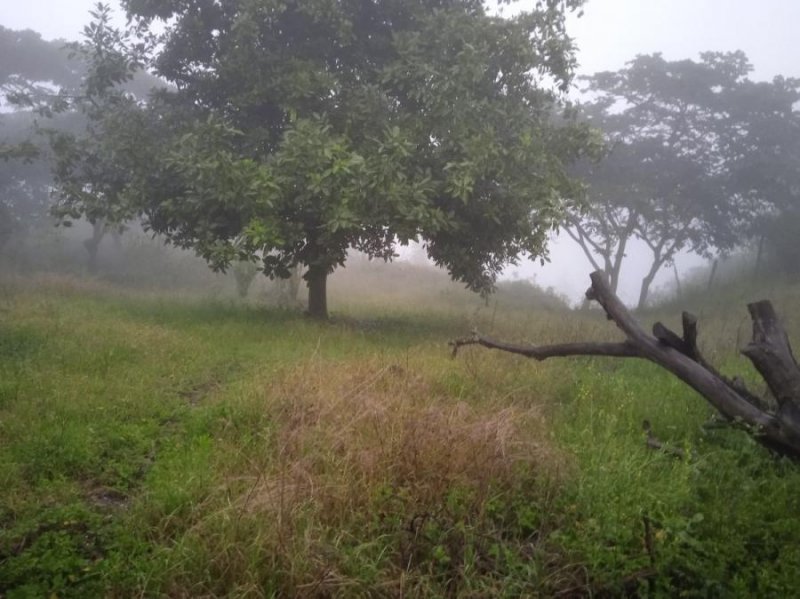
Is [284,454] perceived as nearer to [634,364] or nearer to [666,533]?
[666,533]

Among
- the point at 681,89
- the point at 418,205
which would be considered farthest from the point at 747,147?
the point at 418,205

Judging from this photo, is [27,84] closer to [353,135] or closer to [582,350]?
[353,135]

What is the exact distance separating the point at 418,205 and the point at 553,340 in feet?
9.08

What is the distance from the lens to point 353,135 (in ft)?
32.6

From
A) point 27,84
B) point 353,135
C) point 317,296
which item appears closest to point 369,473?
point 353,135

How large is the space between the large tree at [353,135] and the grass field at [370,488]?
327cm

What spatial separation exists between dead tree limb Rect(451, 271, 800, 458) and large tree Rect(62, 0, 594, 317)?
3756mm

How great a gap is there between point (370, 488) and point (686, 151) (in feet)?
69.5

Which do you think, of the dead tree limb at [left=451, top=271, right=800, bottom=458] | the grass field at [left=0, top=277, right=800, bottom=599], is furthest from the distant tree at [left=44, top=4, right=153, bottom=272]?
the dead tree limb at [left=451, top=271, right=800, bottom=458]

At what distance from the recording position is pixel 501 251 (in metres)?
10.5

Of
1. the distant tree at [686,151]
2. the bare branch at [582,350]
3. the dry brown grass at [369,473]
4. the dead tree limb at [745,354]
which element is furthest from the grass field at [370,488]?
the distant tree at [686,151]

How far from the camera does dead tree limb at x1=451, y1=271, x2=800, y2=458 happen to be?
14.7 feet

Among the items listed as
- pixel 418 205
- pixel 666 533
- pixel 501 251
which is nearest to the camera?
pixel 666 533

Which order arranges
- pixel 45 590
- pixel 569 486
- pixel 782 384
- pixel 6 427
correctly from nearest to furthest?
pixel 45 590 → pixel 569 486 → pixel 6 427 → pixel 782 384
